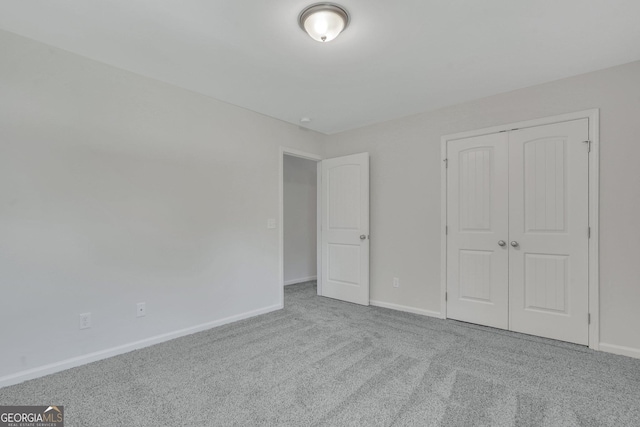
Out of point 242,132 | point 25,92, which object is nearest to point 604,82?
point 242,132

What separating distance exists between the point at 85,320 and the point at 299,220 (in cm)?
361

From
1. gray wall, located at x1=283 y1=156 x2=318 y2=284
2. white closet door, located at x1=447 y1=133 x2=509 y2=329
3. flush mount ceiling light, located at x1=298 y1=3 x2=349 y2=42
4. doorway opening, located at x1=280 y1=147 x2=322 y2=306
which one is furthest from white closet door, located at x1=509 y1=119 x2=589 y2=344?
gray wall, located at x1=283 y1=156 x2=318 y2=284

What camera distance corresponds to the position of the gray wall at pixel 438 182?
245 centimetres

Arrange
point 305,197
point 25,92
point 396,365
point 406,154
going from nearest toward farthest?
point 25,92
point 396,365
point 406,154
point 305,197

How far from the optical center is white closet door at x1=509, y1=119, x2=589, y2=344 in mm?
2645

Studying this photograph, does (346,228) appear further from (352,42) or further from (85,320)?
(85,320)

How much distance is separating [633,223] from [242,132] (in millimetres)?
3740

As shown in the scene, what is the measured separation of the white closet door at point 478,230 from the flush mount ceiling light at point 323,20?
203 centimetres

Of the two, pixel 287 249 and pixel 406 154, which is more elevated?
pixel 406 154

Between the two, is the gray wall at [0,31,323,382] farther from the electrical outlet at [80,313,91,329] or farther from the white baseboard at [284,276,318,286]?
the white baseboard at [284,276,318,286]

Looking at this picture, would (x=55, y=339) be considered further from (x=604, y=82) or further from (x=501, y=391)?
(x=604, y=82)

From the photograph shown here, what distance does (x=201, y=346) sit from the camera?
8.76 ft

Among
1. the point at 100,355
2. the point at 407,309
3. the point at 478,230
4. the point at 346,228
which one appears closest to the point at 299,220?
the point at 346,228

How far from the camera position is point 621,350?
245cm
